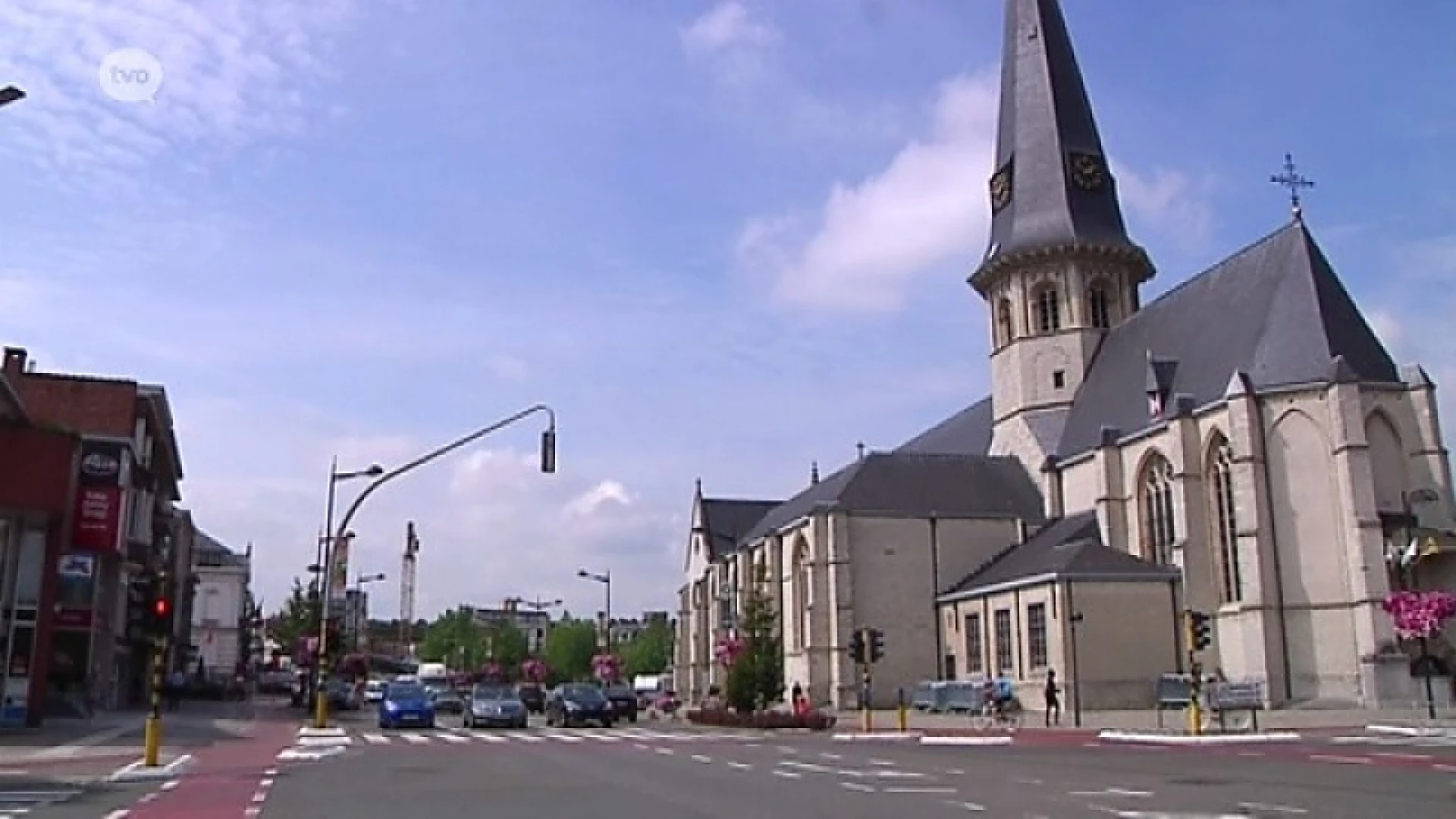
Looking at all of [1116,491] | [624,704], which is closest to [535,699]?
[624,704]

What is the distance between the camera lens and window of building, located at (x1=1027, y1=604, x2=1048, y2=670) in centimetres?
5091

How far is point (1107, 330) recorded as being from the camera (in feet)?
208

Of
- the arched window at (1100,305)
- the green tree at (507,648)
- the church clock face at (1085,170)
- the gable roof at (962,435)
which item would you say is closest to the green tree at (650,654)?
the green tree at (507,648)

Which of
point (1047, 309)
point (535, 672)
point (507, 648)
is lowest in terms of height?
point (535, 672)

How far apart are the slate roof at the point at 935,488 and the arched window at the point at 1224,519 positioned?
12087 millimetres

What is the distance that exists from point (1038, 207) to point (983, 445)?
1455 centimetres

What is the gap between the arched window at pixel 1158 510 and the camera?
51750 millimetres

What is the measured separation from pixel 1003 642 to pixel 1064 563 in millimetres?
5319

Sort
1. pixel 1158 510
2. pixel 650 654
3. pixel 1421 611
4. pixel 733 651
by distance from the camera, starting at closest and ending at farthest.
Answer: pixel 1421 611
pixel 733 651
pixel 1158 510
pixel 650 654

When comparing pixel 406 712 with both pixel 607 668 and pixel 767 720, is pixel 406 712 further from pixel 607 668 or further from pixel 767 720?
pixel 607 668

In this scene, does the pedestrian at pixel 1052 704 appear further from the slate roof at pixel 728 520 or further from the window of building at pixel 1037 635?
the slate roof at pixel 728 520

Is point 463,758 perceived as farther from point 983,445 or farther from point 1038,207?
point 983,445

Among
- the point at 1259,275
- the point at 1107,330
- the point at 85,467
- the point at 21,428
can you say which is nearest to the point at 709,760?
the point at 21,428

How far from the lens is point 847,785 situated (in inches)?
703
